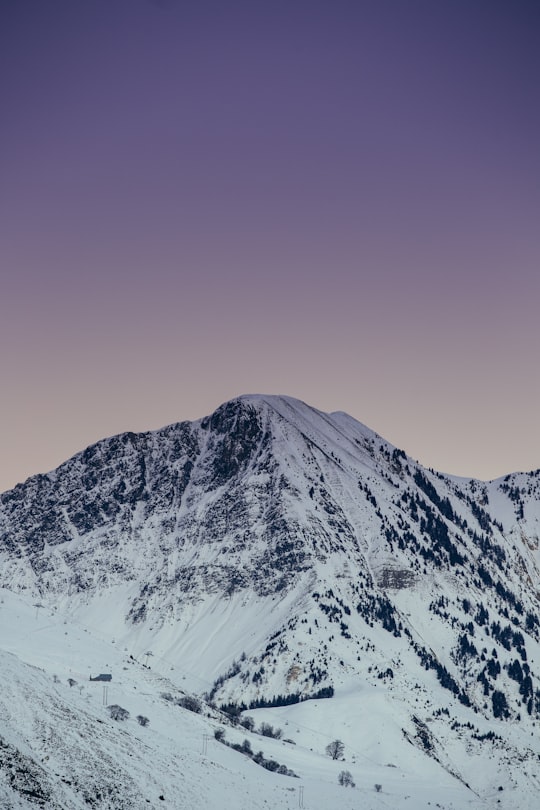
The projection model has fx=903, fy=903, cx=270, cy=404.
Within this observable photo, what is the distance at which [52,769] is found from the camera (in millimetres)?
110875

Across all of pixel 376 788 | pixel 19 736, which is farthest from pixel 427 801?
pixel 19 736

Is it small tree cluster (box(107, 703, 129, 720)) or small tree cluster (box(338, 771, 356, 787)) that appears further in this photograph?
small tree cluster (box(338, 771, 356, 787))

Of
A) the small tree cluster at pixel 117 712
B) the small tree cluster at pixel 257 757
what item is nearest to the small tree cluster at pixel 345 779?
the small tree cluster at pixel 257 757

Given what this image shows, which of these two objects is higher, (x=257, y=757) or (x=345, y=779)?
(x=257, y=757)

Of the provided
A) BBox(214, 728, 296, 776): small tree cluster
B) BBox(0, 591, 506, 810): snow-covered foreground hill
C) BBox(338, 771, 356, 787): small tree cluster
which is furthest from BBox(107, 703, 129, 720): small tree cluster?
BBox(338, 771, 356, 787): small tree cluster

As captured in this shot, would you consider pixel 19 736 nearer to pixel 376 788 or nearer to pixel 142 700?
pixel 142 700

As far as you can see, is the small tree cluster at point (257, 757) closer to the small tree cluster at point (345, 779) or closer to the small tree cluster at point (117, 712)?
the small tree cluster at point (345, 779)

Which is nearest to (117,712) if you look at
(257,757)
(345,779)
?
(257,757)

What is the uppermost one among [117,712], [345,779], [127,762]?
[127,762]

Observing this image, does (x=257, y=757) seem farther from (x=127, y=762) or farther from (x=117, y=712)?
(x=127, y=762)

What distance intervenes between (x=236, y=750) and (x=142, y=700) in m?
26.1

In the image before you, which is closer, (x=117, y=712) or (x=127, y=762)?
(x=127, y=762)

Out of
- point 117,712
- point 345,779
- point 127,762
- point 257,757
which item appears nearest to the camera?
point 127,762

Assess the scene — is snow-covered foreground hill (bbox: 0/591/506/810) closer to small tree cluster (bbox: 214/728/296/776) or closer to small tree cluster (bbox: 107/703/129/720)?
small tree cluster (bbox: 214/728/296/776)
